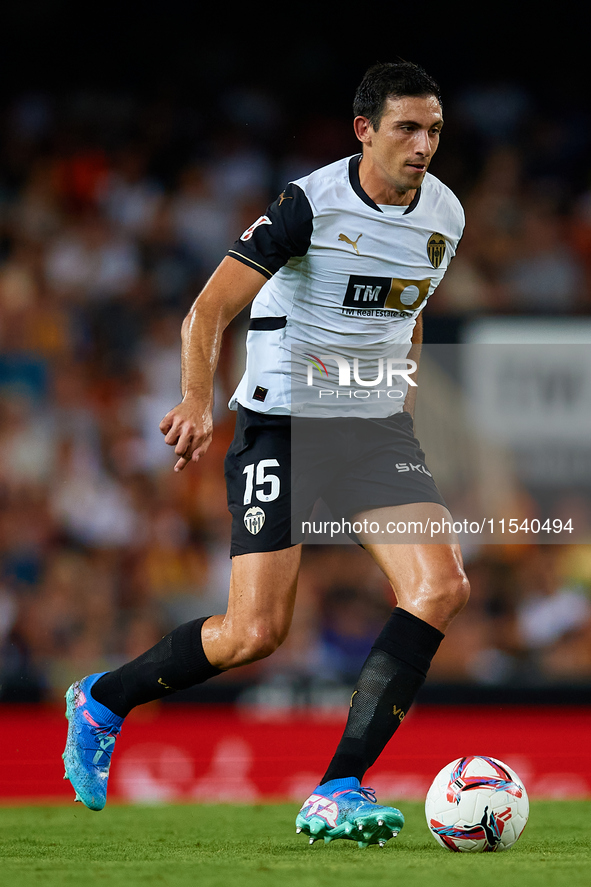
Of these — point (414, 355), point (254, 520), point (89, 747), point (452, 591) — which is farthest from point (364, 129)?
point (89, 747)

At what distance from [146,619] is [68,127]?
4.37 metres

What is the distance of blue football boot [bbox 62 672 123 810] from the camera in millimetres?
3908

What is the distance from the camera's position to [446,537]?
352cm

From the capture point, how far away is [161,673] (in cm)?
386

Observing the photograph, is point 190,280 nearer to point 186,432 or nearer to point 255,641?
point 255,641

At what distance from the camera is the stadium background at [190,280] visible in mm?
7230

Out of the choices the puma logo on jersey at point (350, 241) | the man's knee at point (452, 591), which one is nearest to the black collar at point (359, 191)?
the puma logo on jersey at point (350, 241)

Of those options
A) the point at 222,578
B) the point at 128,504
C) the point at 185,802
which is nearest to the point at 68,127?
the point at 128,504

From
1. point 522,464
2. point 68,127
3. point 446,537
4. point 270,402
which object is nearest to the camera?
point 446,537

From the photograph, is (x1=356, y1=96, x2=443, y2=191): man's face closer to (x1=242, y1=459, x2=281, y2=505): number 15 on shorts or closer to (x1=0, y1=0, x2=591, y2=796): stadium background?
(x1=242, y1=459, x2=281, y2=505): number 15 on shorts

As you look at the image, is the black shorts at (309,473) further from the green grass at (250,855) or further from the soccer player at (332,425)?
the green grass at (250,855)

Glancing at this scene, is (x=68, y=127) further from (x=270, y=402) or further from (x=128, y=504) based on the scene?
(x=270, y=402)

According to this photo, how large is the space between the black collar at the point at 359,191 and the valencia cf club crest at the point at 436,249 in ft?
0.41

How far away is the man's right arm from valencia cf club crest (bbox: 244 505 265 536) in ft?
1.31
